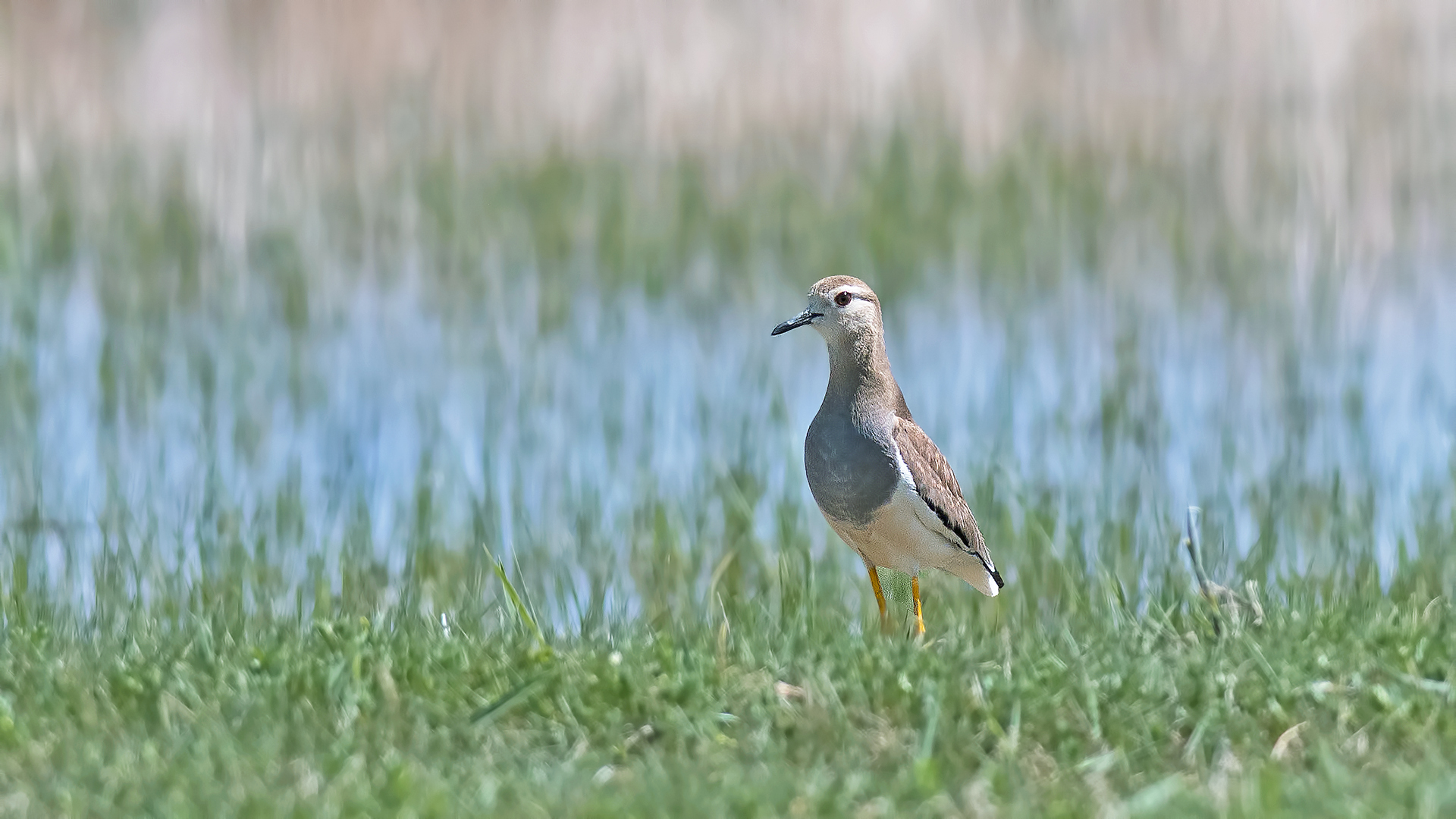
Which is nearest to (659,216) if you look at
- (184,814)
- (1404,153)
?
(1404,153)

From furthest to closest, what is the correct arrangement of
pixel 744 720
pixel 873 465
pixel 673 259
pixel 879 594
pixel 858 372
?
pixel 673 259
pixel 879 594
pixel 858 372
pixel 873 465
pixel 744 720

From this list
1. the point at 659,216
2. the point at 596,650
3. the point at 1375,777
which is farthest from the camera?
the point at 659,216

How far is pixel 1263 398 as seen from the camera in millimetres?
7582

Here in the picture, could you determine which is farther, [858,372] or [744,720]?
[858,372]

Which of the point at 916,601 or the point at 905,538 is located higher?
the point at 905,538

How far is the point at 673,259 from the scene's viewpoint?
27.6 ft

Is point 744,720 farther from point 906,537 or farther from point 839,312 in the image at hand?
point 839,312

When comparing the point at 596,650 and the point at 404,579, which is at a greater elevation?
the point at 596,650

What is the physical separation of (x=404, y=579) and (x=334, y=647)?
174cm

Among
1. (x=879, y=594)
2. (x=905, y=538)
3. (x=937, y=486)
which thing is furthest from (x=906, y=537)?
(x=879, y=594)

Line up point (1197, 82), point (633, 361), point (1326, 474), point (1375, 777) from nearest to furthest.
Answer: point (1375, 777) → point (1326, 474) → point (633, 361) → point (1197, 82)

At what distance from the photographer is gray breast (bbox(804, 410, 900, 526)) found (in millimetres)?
5281

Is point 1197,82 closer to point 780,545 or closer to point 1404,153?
point 1404,153

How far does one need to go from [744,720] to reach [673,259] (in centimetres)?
442
